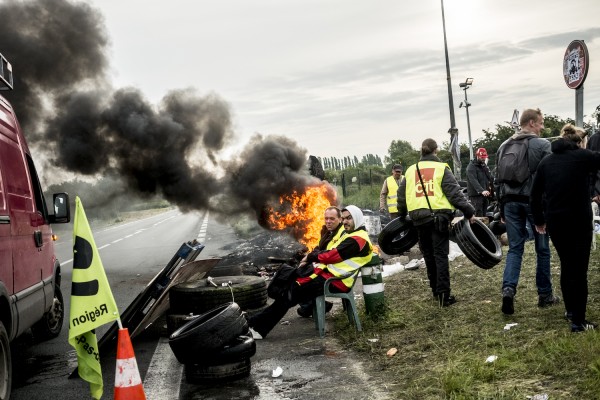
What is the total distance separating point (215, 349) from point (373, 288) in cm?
251

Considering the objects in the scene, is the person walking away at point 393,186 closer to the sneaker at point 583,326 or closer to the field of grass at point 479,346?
the field of grass at point 479,346

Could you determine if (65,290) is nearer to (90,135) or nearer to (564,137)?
(90,135)

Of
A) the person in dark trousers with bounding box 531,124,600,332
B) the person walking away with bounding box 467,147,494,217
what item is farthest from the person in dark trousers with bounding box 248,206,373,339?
the person walking away with bounding box 467,147,494,217

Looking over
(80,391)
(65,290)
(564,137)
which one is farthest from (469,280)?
(65,290)

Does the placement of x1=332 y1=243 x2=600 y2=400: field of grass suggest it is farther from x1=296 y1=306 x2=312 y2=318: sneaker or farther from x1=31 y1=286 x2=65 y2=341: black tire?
x1=31 y1=286 x2=65 y2=341: black tire

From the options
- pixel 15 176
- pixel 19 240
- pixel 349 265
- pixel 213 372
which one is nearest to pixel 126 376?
pixel 213 372

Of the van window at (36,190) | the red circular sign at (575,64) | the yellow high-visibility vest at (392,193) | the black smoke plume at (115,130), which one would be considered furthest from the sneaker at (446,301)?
the black smoke plume at (115,130)

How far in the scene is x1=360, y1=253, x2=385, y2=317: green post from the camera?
24.6 feet

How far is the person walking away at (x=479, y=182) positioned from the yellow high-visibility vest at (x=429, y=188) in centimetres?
608

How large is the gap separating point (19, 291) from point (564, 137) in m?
4.96

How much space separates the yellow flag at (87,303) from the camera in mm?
4730

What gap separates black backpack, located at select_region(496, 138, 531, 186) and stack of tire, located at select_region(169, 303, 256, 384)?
3139 mm

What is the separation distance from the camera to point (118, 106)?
1888cm

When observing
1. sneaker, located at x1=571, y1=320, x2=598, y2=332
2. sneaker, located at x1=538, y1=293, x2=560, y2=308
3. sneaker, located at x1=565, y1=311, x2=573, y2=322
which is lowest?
sneaker, located at x1=538, y1=293, x2=560, y2=308
